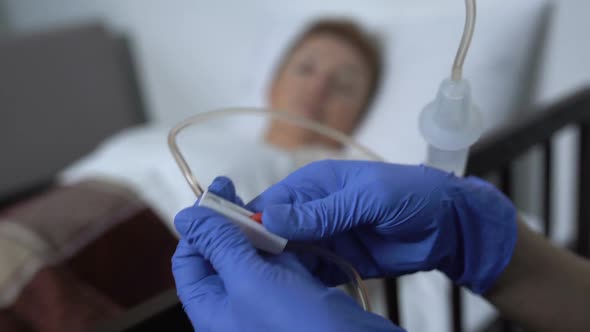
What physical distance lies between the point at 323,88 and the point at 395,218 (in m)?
0.71

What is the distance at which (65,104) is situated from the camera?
1.77 metres

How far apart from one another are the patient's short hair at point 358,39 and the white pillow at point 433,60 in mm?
23

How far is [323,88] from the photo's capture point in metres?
1.12

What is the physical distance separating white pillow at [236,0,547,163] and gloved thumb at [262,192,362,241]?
0.26 meters

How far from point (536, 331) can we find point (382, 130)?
50 centimetres

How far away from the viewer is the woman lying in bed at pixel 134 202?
0.77 m

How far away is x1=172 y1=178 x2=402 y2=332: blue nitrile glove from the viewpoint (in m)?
0.33

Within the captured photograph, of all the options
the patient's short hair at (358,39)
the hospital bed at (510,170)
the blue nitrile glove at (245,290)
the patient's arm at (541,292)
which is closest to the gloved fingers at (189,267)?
the blue nitrile glove at (245,290)

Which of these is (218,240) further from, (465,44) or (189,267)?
(465,44)

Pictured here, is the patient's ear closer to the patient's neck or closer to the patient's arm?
the patient's neck

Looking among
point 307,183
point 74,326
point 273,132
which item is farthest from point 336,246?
point 273,132

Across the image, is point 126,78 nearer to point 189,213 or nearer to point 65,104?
point 65,104

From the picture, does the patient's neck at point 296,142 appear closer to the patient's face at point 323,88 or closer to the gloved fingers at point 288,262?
the patient's face at point 323,88

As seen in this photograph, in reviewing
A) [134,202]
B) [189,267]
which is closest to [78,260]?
[134,202]
